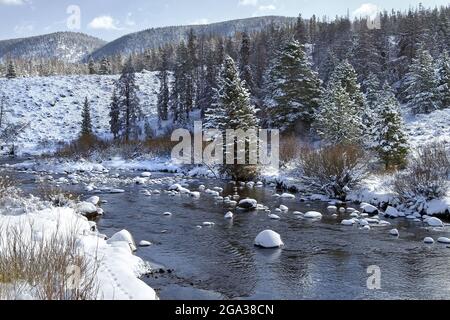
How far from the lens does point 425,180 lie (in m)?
19.8

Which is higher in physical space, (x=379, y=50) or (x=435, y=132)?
(x=379, y=50)

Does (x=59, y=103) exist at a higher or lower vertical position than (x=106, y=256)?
higher

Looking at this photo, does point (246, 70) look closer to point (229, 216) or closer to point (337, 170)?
point (337, 170)

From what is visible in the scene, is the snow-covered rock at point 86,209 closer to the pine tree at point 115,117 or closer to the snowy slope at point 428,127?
the snowy slope at point 428,127

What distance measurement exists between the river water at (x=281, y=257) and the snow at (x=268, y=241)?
12.4 inches

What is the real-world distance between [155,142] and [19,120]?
34.4m

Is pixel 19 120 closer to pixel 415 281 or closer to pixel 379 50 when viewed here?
pixel 379 50

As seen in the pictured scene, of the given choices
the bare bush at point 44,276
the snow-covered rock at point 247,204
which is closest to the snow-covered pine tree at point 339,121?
the snow-covered rock at point 247,204

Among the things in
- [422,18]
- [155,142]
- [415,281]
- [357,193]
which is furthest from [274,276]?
[422,18]

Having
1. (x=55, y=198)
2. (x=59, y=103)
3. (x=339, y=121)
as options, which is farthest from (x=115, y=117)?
(x=55, y=198)

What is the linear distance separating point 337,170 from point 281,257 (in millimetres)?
11644
